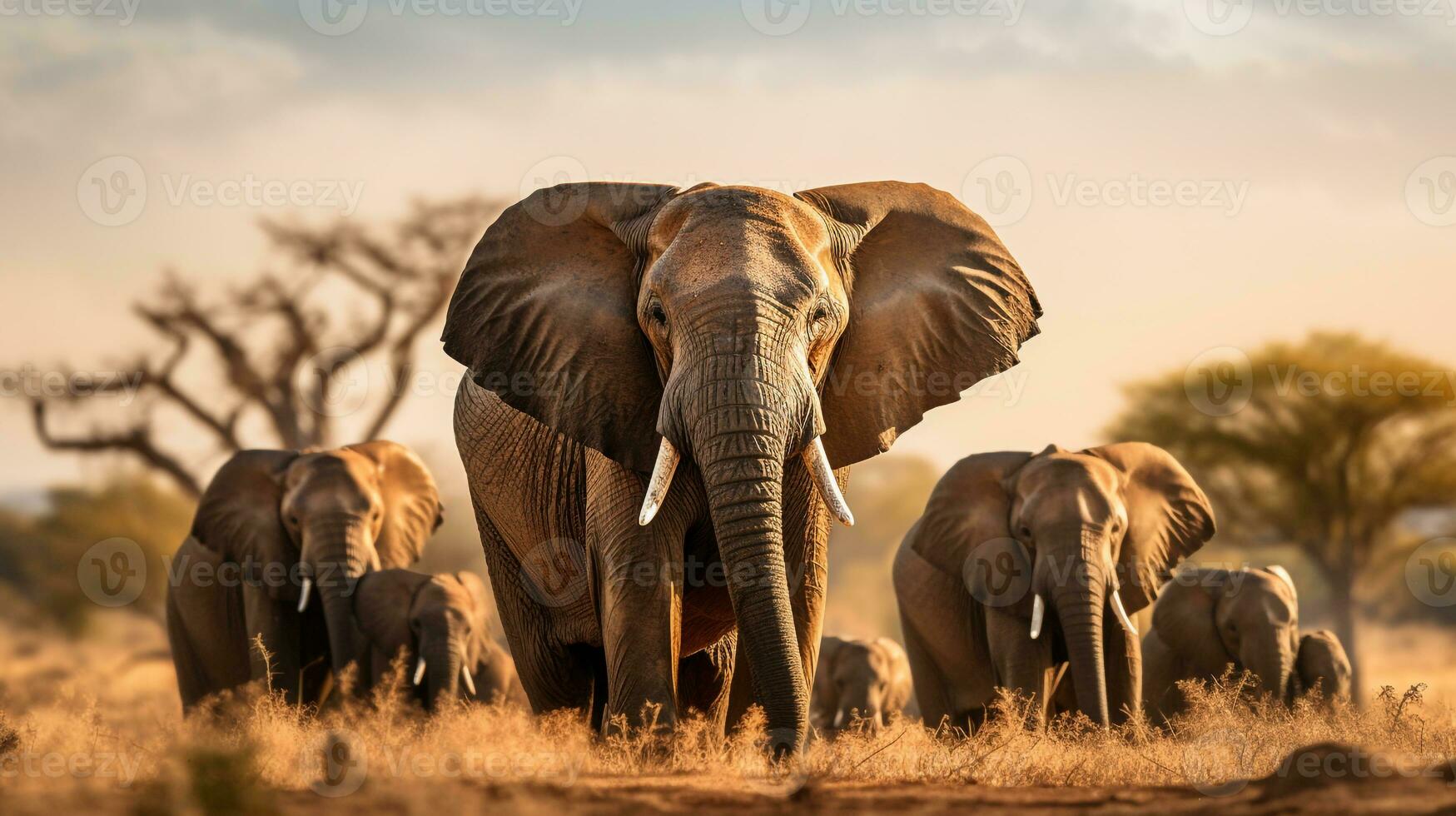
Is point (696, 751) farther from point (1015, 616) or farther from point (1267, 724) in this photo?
point (1015, 616)

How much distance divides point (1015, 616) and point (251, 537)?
21.4 ft

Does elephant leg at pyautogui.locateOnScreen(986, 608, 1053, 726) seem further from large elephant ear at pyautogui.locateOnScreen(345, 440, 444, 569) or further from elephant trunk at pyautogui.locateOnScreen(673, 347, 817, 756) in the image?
elephant trunk at pyautogui.locateOnScreen(673, 347, 817, 756)

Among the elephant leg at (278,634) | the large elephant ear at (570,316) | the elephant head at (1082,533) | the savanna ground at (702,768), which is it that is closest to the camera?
the savanna ground at (702,768)

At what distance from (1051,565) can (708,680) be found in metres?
3.18

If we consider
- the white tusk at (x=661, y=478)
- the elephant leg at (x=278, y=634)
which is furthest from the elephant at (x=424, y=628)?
the white tusk at (x=661, y=478)

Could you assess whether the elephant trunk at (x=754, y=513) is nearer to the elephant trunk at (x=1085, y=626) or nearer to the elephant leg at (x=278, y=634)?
the elephant trunk at (x=1085, y=626)

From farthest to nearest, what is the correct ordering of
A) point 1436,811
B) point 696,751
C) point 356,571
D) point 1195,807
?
point 356,571 → point 696,751 → point 1195,807 → point 1436,811

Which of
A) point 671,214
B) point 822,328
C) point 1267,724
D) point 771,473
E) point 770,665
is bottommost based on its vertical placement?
point 1267,724

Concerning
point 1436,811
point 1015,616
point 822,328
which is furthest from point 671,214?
point 1015,616

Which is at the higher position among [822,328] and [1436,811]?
[822,328]

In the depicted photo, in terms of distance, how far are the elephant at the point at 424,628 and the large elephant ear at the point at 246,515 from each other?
101 cm

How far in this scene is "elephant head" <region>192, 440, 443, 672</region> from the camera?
13.9 meters

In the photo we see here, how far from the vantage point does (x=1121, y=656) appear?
474 inches

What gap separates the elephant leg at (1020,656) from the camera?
39.5 ft
